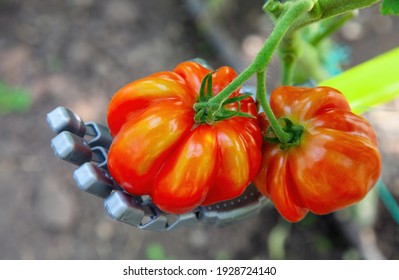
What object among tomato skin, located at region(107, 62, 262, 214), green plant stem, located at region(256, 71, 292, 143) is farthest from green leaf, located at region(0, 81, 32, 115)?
green plant stem, located at region(256, 71, 292, 143)

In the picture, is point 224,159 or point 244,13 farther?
point 244,13

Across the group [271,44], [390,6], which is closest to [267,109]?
[271,44]

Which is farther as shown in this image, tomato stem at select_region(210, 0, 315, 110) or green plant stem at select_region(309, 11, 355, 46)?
green plant stem at select_region(309, 11, 355, 46)

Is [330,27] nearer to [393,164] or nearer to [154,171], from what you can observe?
[154,171]

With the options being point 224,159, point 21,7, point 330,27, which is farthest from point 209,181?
point 21,7

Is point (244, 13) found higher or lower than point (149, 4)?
lower

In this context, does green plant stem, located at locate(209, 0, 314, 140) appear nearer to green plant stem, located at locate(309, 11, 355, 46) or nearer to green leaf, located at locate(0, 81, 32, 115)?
green plant stem, located at locate(309, 11, 355, 46)

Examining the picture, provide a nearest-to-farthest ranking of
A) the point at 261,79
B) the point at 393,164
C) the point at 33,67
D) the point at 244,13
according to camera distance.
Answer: the point at 261,79 < the point at 393,164 < the point at 33,67 < the point at 244,13
